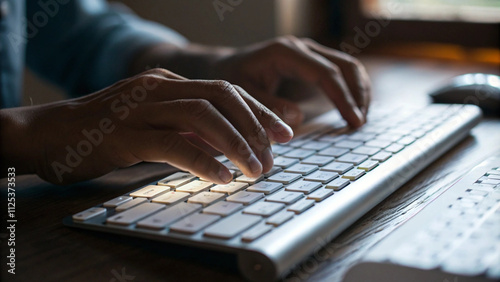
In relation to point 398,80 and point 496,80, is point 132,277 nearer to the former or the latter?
point 496,80

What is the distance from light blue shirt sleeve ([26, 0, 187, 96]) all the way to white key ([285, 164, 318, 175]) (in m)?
0.56

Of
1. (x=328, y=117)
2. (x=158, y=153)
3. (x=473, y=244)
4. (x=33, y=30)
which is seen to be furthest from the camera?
(x=33, y=30)

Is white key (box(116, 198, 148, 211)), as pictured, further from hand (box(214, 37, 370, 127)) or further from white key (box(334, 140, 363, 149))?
hand (box(214, 37, 370, 127))

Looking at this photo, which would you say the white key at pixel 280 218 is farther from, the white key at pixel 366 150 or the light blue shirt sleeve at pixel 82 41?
the light blue shirt sleeve at pixel 82 41

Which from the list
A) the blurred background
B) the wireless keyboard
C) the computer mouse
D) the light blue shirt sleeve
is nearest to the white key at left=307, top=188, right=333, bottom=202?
the wireless keyboard

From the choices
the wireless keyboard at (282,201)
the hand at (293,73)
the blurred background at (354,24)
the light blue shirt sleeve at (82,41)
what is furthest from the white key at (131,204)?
the blurred background at (354,24)

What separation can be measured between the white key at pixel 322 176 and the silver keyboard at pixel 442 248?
0.10 metres

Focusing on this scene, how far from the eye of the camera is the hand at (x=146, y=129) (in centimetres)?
55

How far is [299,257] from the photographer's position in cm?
40

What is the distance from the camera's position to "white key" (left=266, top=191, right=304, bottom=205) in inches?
18.6

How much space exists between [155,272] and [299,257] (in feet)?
0.36

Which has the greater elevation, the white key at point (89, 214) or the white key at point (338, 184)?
the white key at point (89, 214)

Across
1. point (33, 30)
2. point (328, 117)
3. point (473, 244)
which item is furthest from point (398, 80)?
point (473, 244)

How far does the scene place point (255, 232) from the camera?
41 cm
